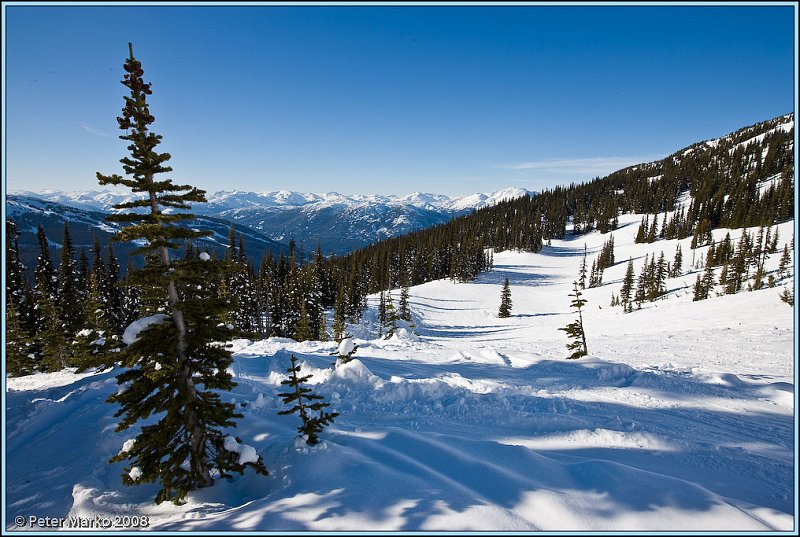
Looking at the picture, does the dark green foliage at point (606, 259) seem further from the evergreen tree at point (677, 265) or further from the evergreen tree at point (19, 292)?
the evergreen tree at point (19, 292)

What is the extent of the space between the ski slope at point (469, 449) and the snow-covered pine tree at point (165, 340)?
45.0 inches

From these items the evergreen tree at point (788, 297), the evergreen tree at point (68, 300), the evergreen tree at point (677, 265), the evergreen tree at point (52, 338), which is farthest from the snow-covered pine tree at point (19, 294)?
the evergreen tree at point (677, 265)

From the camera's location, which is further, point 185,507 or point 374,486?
point 185,507

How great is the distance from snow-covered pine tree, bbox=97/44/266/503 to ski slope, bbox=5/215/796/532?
1142mm

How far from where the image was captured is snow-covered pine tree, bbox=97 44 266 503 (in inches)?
245

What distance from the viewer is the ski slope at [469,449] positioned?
5.64 meters

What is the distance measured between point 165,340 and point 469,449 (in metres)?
6.95

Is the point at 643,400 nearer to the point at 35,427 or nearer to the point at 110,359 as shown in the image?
the point at 110,359

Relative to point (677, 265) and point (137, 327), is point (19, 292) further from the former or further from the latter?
point (677, 265)

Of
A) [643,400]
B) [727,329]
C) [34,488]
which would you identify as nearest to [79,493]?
[34,488]

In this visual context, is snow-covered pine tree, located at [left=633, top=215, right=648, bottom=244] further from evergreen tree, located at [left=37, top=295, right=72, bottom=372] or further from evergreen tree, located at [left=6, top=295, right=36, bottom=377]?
evergreen tree, located at [left=6, top=295, right=36, bottom=377]

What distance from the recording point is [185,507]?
7191 mm

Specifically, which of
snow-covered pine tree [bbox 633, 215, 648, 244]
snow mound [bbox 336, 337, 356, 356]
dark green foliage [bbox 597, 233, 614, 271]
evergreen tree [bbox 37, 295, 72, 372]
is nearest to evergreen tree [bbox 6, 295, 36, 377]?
evergreen tree [bbox 37, 295, 72, 372]

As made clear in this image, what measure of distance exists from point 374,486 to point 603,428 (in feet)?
23.2
